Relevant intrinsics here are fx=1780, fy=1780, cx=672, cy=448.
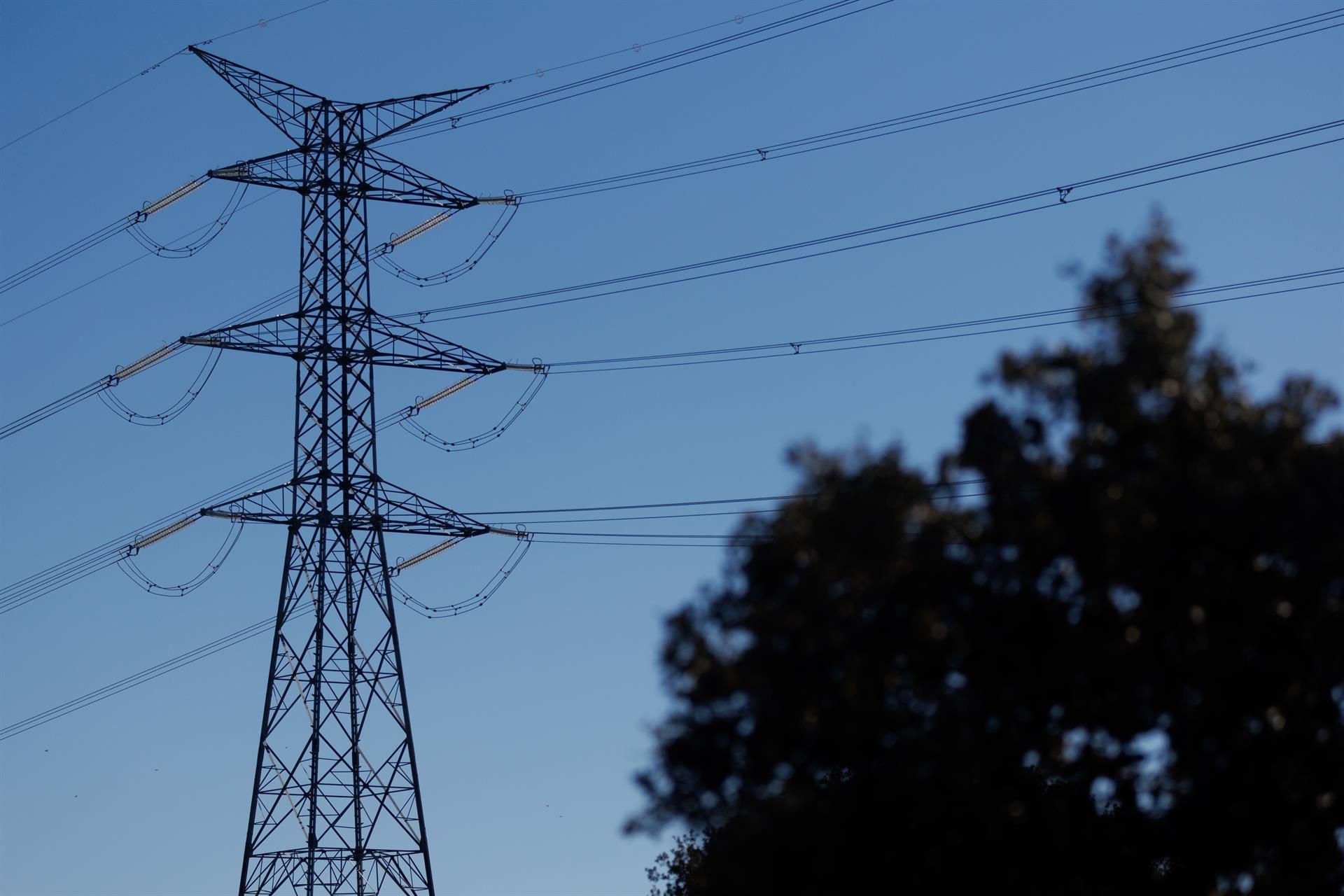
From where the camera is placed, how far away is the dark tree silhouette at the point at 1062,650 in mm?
23938

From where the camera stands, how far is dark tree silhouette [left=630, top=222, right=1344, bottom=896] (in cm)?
2394


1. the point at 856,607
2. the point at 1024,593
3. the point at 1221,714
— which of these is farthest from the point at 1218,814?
the point at 856,607

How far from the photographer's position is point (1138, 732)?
24.7 metres

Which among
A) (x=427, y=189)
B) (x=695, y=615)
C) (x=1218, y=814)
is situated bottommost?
(x=1218, y=814)

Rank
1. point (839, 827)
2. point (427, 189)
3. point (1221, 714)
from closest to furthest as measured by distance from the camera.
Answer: point (1221, 714), point (839, 827), point (427, 189)

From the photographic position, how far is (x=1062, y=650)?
24359 millimetres

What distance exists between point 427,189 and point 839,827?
30.3 metres

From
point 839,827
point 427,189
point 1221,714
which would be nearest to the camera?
point 1221,714

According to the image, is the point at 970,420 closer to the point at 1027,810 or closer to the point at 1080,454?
the point at 1080,454

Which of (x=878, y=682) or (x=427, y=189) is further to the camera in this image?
(x=427, y=189)

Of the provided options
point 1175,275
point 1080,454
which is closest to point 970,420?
point 1080,454

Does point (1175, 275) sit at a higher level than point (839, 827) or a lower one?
higher

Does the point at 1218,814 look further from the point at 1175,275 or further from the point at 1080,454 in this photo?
the point at 1175,275

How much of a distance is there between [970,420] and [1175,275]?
11.4 feet
